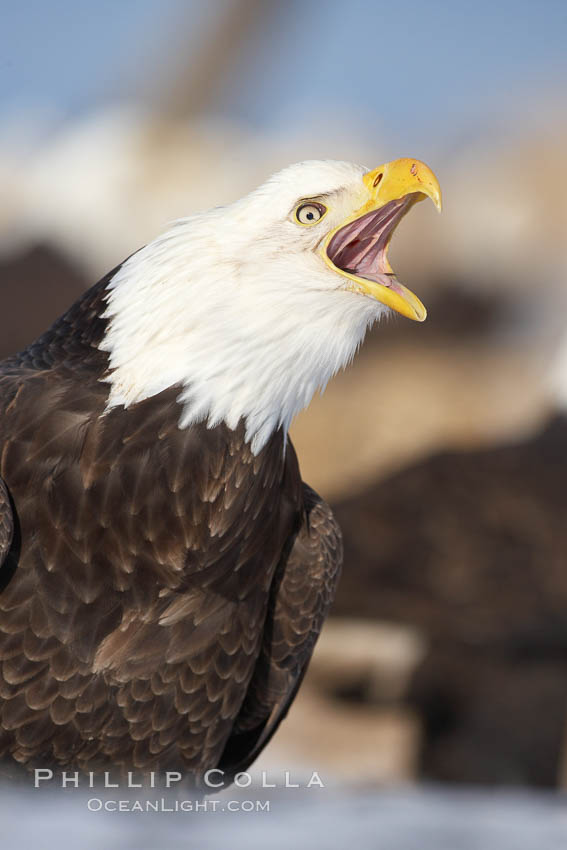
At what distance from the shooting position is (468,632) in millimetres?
6289

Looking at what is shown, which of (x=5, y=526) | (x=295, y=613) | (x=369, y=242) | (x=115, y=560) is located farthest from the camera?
(x=295, y=613)

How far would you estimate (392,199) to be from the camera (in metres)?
2.68

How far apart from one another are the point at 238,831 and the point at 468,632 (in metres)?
5.41

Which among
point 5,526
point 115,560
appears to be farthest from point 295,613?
point 5,526

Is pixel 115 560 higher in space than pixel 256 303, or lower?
lower

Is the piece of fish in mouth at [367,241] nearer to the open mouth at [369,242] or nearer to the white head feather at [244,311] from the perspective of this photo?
the open mouth at [369,242]

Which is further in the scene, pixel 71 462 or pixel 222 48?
pixel 222 48

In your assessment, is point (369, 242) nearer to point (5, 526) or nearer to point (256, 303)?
point (256, 303)

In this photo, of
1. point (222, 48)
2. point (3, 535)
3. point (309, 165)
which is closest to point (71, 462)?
point (3, 535)

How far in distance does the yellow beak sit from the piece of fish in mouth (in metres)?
0.02

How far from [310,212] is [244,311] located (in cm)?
33

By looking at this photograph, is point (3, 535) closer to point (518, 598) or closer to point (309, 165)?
point (309, 165)

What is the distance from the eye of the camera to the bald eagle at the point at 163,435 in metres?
2.55

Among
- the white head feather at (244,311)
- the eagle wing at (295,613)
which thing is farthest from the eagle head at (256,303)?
the eagle wing at (295,613)
